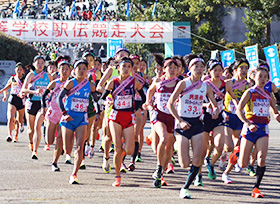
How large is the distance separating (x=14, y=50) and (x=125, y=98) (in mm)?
17126

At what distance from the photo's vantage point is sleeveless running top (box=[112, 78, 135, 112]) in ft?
30.2

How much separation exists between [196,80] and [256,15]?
2743 centimetres

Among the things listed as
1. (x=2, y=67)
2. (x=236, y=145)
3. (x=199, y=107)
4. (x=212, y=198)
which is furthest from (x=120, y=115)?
(x=2, y=67)

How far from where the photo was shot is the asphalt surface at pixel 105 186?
7844 mm

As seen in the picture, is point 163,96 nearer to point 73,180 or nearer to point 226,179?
point 226,179

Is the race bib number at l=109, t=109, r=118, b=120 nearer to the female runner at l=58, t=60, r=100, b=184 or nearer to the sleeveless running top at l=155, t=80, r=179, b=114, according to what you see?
the female runner at l=58, t=60, r=100, b=184

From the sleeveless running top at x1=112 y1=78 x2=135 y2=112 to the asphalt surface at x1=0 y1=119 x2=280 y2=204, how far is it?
4.06ft

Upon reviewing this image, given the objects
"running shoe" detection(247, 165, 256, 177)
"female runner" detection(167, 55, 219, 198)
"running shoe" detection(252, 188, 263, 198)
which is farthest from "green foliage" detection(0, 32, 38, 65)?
"running shoe" detection(252, 188, 263, 198)

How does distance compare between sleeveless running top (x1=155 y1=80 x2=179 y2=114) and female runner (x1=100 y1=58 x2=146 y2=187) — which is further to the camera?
sleeveless running top (x1=155 y1=80 x2=179 y2=114)

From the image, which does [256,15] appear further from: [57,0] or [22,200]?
[57,0]

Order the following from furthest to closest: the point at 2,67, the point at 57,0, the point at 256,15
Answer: the point at 57,0
the point at 256,15
the point at 2,67

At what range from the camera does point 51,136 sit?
Result: 1088cm

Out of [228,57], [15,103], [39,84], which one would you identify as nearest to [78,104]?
[39,84]

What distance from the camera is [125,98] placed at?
9234 mm
